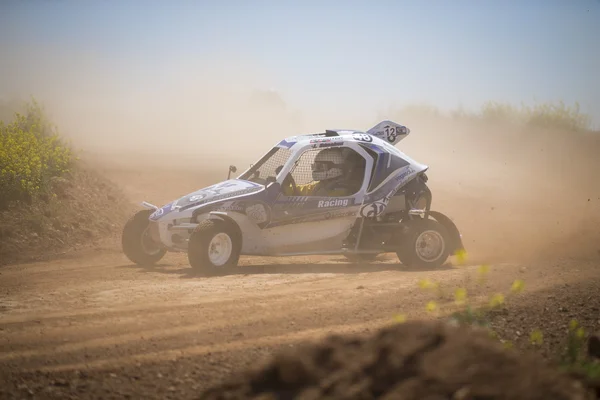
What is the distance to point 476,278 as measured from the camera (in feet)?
30.7

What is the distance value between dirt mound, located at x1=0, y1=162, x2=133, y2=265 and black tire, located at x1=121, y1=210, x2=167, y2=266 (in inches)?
79.2

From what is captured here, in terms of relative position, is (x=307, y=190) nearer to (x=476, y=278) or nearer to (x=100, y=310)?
(x=476, y=278)

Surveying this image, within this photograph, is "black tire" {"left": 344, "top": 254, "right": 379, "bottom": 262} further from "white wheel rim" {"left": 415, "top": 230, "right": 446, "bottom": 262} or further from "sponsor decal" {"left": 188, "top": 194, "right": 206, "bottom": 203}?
"sponsor decal" {"left": 188, "top": 194, "right": 206, "bottom": 203}

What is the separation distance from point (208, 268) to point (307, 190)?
205cm

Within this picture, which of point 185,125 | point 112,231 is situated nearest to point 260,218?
point 112,231

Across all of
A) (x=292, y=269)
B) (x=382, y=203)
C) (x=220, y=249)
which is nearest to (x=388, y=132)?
(x=382, y=203)

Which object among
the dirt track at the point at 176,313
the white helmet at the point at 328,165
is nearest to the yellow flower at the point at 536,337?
the dirt track at the point at 176,313

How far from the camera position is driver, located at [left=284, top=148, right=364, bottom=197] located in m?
10.9

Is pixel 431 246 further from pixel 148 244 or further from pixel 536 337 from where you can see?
pixel 536 337

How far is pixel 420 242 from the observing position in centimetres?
1078

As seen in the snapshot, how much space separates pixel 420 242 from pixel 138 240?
163 inches

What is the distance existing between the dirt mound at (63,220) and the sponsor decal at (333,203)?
15.5ft

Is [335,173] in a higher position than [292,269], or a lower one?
higher

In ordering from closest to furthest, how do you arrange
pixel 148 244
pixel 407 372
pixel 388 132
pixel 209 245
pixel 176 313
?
pixel 407 372 < pixel 176 313 < pixel 209 245 < pixel 148 244 < pixel 388 132
